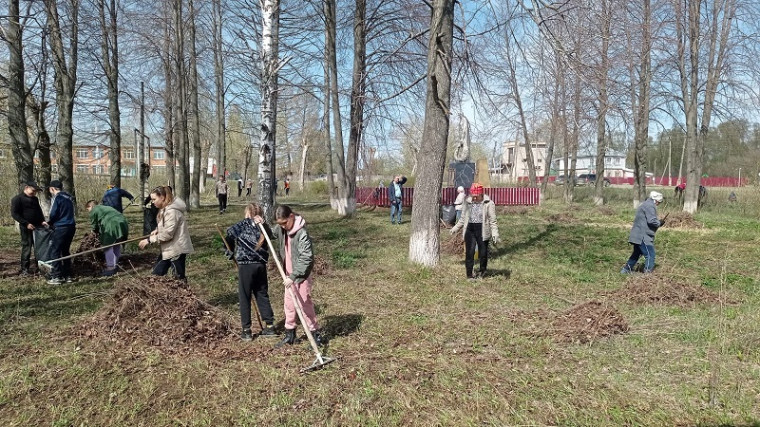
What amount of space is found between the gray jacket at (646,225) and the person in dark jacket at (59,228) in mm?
8943

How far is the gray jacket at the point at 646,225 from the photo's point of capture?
8.39m

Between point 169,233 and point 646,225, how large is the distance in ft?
23.8

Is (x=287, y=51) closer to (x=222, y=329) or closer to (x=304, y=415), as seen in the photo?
(x=222, y=329)

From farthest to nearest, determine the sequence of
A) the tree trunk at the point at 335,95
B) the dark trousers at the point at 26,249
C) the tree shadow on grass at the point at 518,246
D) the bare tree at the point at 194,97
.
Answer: the bare tree at the point at 194,97 → the tree trunk at the point at 335,95 → the tree shadow on grass at the point at 518,246 → the dark trousers at the point at 26,249

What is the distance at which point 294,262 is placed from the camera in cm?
500

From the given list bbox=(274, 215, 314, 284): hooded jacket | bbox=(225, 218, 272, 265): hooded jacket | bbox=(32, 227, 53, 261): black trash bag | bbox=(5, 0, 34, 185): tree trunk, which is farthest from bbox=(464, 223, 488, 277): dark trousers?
bbox=(5, 0, 34, 185): tree trunk

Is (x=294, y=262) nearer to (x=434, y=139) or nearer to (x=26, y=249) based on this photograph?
(x=434, y=139)

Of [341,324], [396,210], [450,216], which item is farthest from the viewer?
[396,210]

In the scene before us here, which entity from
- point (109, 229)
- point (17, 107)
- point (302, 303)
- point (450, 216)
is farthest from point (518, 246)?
point (17, 107)

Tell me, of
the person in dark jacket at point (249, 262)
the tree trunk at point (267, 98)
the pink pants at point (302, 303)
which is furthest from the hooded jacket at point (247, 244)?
the tree trunk at point (267, 98)

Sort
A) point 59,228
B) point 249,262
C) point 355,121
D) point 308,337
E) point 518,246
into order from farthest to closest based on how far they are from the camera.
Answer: point 355,121 → point 518,246 → point 59,228 → point 249,262 → point 308,337

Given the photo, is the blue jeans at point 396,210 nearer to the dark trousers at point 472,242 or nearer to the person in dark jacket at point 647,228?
the dark trousers at point 472,242

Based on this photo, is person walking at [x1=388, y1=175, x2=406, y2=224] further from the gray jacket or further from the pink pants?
the pink pants

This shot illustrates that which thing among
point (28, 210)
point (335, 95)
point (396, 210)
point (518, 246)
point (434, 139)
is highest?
point (335, 95)
